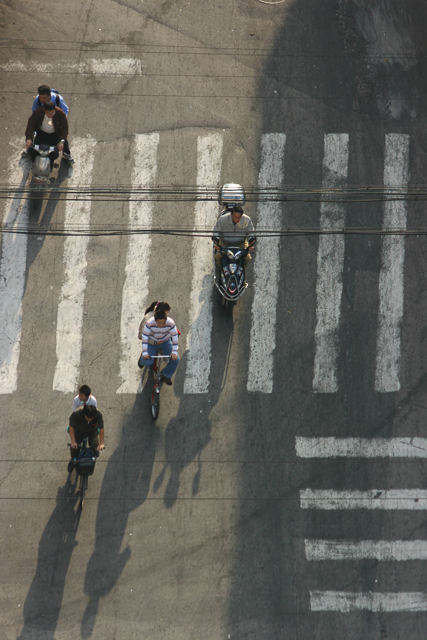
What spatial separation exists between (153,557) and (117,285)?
5558mm

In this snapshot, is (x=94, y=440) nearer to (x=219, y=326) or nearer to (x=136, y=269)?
(x=219, y=326)

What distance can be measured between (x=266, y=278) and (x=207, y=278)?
50.2 inches

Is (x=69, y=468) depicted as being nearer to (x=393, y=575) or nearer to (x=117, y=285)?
(x=117, y=285)

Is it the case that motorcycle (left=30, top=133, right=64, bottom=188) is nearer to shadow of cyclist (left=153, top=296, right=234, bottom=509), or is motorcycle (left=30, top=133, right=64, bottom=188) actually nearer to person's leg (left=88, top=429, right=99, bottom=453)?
shadow of cyclist (left=153, top=296, right=234, bottom=509)

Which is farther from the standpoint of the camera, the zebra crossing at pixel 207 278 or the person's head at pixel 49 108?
the zebra crossing at pixel 207 278

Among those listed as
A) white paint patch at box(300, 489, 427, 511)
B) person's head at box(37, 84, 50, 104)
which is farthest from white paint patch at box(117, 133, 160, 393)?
white paint patch at box(300, 489, 427, 511)

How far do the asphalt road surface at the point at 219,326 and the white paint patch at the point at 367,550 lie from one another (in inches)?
1.6

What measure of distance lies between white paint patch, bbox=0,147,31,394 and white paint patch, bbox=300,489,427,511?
6.44 metres

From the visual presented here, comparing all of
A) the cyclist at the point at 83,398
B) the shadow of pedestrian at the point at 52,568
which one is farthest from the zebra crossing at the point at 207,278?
the shadow of pedestrian at the point at 52,568

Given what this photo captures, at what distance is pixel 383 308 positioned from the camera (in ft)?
43.2

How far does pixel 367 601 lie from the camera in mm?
11859

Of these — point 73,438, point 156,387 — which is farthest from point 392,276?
point 73,438

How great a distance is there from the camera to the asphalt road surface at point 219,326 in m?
11.8

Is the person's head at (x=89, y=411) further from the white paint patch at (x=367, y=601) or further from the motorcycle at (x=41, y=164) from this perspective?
the white paint patch at (x=367, y=601)
